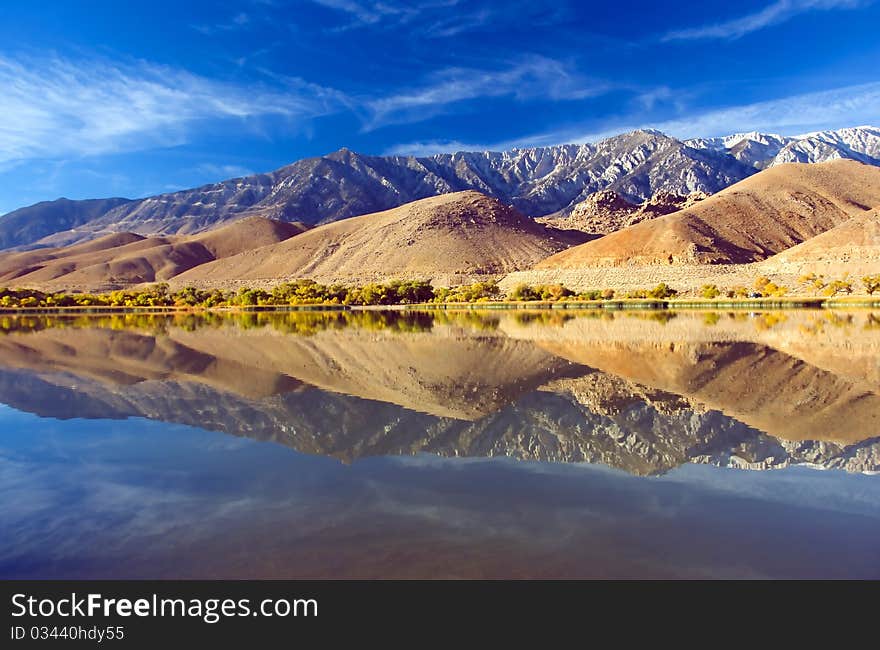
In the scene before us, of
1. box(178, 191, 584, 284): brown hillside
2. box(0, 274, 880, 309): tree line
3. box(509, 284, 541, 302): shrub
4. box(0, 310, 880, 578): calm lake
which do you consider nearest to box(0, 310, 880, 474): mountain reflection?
box(0, 310, 880, 578): calm lake

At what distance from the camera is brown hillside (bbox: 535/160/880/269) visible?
11981cm

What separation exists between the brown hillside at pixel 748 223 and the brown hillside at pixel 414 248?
16.7 metres

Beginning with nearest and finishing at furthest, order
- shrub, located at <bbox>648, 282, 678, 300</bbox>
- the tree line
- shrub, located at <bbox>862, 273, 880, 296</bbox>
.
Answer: shrub, located at <bbox>862, 273, 880, 296</bbox> < shrub, located at <bbox>648, 282, 678, 300</bbox> < the tree line

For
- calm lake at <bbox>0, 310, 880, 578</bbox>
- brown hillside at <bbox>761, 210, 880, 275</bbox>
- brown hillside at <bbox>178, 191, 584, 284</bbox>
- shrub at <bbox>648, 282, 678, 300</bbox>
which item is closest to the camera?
calm lake at <bbox>0, 310, 880, 578</bbox>

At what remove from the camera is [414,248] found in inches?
5763

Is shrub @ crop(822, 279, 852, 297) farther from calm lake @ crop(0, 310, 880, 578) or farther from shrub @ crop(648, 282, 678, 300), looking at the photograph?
calm lake @ crop(0, 310, 880, 578)

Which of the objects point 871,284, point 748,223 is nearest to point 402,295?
point 871,284

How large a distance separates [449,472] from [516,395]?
6.21 meters

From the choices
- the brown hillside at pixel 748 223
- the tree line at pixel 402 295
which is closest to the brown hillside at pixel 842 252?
the tree line at pixel 402 295

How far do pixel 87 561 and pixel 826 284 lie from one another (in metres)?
96.4

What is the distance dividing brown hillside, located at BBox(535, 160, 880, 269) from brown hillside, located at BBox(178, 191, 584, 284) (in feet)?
54.8

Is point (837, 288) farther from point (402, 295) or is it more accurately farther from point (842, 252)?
point (402, 295)

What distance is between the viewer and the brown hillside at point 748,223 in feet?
393

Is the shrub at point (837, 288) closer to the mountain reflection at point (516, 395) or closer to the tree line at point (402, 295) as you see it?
the tree line at point (402, 295)
